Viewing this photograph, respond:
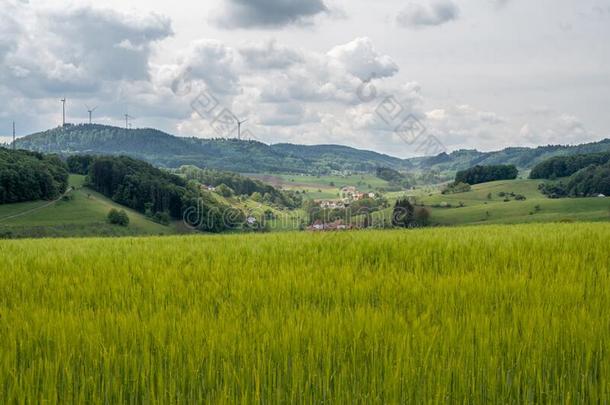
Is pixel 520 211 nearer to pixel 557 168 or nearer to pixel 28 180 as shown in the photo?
pixel 557 168

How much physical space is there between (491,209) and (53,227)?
112289mm

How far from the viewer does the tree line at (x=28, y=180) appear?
144 m

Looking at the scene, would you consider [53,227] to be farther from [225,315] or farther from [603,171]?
[603,171]

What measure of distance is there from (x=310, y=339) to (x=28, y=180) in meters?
162

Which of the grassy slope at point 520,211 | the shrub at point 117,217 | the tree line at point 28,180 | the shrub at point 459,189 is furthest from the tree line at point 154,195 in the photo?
the shrub at point 459,189

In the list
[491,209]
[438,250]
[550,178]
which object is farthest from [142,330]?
[550,178]

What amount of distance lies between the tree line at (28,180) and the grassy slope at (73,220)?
2.64 m

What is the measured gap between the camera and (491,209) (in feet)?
465

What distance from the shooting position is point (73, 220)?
146 meters

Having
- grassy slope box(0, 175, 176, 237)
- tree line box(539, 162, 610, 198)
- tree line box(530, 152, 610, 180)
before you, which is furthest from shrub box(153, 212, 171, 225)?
tree line box(530, 152, 610, 180)

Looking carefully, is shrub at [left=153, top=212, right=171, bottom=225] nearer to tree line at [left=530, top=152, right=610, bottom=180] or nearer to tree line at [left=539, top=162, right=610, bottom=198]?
tree line at [left=539, top=162, right=610, bottom=198]

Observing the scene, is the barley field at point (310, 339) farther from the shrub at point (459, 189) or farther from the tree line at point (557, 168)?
the tree line at point (557, 168)

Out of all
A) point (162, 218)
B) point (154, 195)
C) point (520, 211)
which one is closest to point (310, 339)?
point (520, 211)

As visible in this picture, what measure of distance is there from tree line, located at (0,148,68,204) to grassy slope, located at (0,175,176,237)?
2.64 meters
